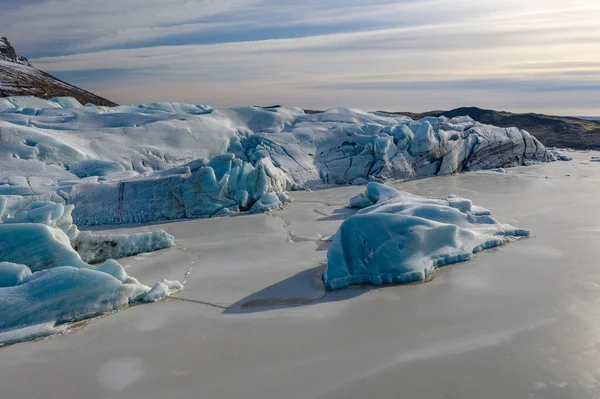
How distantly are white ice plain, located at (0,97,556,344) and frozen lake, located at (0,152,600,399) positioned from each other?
307mm

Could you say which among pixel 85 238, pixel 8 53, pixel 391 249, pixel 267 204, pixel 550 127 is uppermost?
pixel 8 53

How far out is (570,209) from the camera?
328 inches

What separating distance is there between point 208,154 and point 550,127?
2153 cm

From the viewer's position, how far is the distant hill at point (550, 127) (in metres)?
23.4

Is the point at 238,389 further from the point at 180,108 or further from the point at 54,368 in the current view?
the point at 180,108

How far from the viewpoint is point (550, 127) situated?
26625 mm

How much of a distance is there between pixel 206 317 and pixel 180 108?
13.0 meters

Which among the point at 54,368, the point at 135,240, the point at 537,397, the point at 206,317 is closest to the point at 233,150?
the point at 135,240

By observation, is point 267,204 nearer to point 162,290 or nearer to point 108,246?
point 108,246

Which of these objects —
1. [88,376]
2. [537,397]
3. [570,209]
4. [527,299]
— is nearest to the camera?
[537,397]

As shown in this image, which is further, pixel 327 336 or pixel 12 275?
pixel 12 275

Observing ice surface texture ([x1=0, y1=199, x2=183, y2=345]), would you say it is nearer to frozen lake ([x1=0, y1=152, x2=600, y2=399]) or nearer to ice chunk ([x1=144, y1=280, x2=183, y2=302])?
ice chunk ([x1=144, y1=280, x2=183, y2=302])

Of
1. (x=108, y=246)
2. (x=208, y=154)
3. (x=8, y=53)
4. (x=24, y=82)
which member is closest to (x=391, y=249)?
(x=108, y=246)

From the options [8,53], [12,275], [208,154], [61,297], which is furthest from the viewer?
[8,53]
